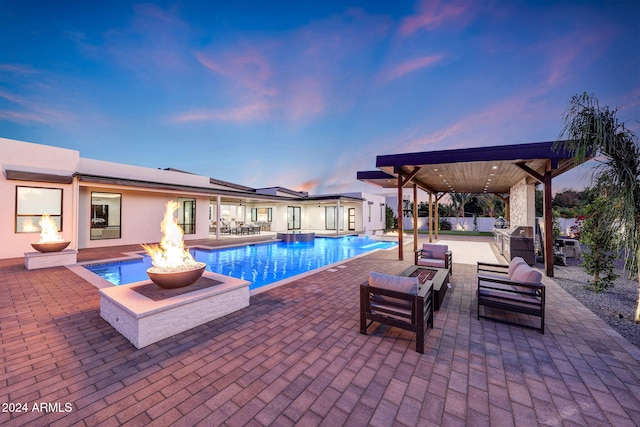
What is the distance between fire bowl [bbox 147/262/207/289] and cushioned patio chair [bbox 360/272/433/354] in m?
2.61

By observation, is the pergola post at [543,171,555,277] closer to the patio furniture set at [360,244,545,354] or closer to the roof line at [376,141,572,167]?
the roof line at [376,141,572,167]

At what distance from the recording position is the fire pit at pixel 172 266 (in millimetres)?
3504

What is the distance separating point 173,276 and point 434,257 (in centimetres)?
609

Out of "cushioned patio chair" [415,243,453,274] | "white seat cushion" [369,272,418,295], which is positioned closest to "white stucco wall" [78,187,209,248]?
"cushioned patio chair" [415,243,453,274]

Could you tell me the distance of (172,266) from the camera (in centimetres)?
382

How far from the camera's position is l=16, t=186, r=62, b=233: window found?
8.73 metres

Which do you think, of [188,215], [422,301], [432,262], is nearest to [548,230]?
[432,262]

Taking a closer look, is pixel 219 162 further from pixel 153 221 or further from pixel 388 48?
pixel 388 48

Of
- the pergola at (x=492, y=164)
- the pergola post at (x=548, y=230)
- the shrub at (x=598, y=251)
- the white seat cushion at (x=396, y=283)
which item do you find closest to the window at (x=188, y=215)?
the pergola at (x=492, y=164)

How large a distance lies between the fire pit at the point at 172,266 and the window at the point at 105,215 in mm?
10386

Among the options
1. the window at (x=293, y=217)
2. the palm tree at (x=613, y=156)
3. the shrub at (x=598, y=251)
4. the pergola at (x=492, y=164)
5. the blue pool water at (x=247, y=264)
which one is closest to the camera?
the palm tree at (x=613, y=156)

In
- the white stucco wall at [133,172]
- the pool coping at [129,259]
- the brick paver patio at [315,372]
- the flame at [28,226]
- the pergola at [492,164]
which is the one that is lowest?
the brick paver patio at [315,372]

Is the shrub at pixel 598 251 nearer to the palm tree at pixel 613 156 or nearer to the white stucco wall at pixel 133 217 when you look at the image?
the palm tree at pixel 613 156

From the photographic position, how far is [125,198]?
1184cm
